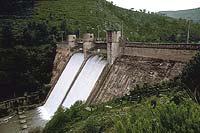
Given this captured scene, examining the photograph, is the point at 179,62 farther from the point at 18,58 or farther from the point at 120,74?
the point at 18,58

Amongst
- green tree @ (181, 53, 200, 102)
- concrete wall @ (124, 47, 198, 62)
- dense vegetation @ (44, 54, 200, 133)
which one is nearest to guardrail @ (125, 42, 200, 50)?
concrete wall @ (124, 47, 198, 62)

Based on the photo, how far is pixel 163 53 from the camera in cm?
3306

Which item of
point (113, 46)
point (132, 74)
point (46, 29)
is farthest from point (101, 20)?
point (132, 74)

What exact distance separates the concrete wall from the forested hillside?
72.3ft

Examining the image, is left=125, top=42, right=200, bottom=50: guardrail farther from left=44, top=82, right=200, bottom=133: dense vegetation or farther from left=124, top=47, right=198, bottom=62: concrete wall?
left=44, top=82, right=200, bottom=133: dense vegetation

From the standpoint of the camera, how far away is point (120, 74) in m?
37.3

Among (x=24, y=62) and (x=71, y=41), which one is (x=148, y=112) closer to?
(x=71, y=41)

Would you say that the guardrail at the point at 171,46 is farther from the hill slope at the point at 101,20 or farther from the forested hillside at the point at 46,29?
the hill slope at the point at 101,20

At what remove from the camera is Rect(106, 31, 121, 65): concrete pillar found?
4025 centimetres

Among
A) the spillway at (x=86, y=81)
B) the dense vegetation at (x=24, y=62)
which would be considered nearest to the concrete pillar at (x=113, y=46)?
the spillway at (x=86, y=81)

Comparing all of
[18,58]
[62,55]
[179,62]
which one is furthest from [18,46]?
[179,62]

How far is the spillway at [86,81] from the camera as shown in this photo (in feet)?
132

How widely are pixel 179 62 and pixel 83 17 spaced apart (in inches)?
2334

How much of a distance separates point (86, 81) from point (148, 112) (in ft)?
86.2
